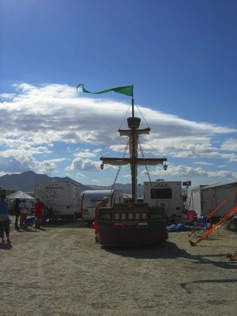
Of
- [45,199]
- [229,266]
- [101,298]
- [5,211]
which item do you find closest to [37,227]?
[45,199]

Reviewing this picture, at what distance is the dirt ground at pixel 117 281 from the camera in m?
6.39

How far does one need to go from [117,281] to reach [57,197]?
1968 centimetres

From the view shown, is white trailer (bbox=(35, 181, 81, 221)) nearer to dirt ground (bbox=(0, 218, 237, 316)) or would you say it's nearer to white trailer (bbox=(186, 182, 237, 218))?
white trailer (bbox=(186, 182, 237, 218))

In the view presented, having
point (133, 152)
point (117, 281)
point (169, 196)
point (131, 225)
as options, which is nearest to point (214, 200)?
point (169, 196)

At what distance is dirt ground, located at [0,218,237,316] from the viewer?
21.0 feet

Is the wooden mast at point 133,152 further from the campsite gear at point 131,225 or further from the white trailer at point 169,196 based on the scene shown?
the campsite gear at point 131,225

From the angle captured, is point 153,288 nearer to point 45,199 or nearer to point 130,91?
point 130,91

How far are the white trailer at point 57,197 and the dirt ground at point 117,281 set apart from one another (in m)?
13.9

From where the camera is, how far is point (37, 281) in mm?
8266

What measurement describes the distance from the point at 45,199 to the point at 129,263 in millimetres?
17933

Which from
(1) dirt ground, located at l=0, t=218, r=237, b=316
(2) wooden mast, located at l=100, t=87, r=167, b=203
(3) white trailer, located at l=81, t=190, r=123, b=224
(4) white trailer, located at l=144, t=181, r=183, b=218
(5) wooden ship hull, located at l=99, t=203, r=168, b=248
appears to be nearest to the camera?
(1) dirt ground, located at l=0, t=218, r=237, b=316

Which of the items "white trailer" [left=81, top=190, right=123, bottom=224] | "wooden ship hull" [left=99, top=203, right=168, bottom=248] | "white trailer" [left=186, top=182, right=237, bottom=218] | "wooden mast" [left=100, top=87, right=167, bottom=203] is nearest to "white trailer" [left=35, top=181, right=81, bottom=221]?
"white trailer" [left=81, top=190, right=123, bottom=224]

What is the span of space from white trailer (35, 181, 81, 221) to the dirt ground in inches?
548

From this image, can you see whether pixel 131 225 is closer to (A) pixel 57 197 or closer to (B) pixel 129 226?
(B) pixel 129 226
